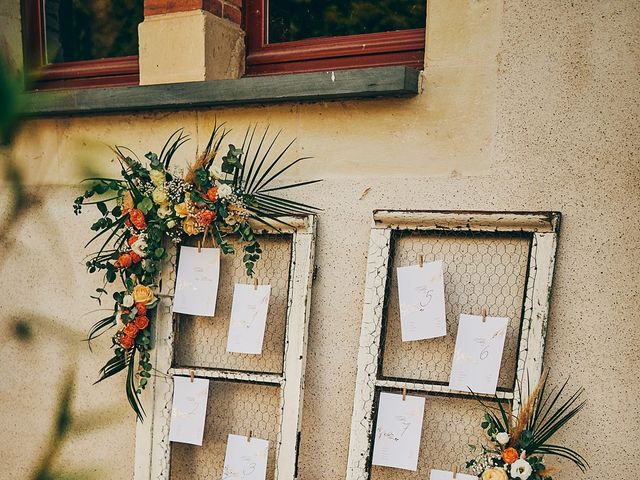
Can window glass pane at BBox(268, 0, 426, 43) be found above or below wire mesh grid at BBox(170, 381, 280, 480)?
above

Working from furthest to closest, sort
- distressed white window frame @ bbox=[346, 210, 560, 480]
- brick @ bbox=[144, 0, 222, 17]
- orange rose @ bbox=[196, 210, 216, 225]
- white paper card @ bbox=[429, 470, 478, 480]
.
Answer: brick @ bbox=[144, 0, 222, 17] < orange rose @ bbox=[196, 210, 216, 225] < white paper card @ bbox=[429, 470, 478, 480] < distressed white window frame @ bbox=[346, 210, 560, 480]

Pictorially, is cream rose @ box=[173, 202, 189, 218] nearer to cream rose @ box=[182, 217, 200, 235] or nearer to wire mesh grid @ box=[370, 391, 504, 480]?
cream rose @ box=[182, 217, 200, 235]

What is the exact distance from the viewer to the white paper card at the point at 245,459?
2.21 m

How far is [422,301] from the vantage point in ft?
6.68

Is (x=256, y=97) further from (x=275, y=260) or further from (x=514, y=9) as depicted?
(x=514, y=9)

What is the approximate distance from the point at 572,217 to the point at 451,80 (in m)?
0.55

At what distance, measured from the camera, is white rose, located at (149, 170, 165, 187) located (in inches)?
86.3

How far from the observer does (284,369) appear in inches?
85.2

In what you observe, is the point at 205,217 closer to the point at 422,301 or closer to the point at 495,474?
the point at 422,301

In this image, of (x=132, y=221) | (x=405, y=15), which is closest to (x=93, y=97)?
(x=132, y=221)

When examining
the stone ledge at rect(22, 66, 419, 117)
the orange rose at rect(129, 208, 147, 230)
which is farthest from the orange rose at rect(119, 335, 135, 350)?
the stone ledge at rect(22, 66, 419, 117)

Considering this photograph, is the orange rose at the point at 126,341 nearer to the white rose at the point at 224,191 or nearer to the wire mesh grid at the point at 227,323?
the wire mesh grid at the point at 227,323

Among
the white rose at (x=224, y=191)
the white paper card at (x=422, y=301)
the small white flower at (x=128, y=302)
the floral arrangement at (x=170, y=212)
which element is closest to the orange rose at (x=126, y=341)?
the floral arrangement at (x=170, y=212)

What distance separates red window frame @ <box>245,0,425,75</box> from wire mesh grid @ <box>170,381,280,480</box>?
1140mm
